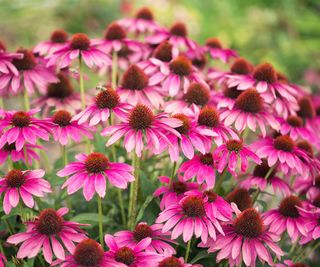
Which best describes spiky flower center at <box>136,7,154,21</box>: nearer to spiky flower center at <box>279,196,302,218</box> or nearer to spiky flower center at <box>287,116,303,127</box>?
spiky flower center at <box>287,116,303,127</box>

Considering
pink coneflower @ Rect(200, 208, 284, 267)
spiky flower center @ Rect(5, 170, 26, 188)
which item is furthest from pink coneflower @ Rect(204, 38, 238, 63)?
spiky flower center @ Rect(5, 170, 26, 188)

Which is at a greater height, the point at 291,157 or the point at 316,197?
the point at 291,157

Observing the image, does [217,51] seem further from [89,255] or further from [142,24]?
[89,255]

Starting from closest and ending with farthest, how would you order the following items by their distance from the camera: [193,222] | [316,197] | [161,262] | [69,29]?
1. [161,262]
2. [193,222]
3. [316,197]
4. [69,29]

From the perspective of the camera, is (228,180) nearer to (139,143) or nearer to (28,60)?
(139,143)

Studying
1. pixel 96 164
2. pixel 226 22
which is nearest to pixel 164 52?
pixel 96 164

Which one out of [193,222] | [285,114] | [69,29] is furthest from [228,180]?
[69,29]

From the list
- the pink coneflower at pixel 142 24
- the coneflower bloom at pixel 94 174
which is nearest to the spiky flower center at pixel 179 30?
the pink coneflower at pixel 142 24
